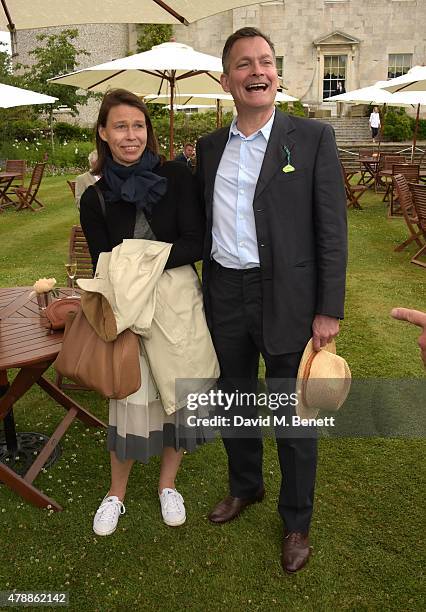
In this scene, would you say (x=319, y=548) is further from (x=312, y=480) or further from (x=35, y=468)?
(x=35, y=468)

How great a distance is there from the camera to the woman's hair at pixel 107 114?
2.47m

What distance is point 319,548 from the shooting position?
2.71m

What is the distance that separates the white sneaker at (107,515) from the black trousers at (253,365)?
26.4 inches

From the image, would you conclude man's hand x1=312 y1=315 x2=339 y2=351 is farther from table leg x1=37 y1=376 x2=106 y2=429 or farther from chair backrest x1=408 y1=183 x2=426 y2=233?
chair backrest x1=408 y1=183 x2=426 y2=233

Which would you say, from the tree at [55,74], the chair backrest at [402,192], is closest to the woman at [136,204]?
the chair backrest at [402,192]

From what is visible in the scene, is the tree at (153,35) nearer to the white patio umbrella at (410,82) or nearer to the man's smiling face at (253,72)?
the white patio umbrella at (410,82)

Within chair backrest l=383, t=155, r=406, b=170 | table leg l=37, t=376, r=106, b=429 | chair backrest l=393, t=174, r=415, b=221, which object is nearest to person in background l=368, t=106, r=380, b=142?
chair backrest l=383, t=155, r=406, b=170

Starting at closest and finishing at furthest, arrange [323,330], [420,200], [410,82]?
1. [323,330]
2. [420,200]
3. [410,82]

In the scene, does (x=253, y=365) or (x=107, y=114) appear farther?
(x=253, y=365)

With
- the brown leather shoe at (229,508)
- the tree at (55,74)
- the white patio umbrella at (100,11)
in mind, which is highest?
the tree at (55,74)

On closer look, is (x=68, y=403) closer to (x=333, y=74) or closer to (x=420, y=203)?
(x=420, y=203)

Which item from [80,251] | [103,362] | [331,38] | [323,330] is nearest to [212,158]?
[323,330]

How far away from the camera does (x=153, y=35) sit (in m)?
36.2

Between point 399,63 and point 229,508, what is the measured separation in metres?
37.5
